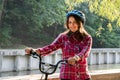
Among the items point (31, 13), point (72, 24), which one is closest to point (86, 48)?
point (72, 24)

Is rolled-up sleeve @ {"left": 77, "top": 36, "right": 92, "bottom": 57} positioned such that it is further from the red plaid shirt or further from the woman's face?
the woman's face

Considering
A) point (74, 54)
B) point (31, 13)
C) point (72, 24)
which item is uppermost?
point (31, 13)

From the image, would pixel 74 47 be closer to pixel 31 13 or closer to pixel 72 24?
pixel 72 24

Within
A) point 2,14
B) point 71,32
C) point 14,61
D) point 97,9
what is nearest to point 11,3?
point 2,14

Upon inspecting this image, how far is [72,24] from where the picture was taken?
3.04m

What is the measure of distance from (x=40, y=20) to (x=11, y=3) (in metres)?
2.92

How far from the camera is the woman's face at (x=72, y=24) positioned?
3.03 meters

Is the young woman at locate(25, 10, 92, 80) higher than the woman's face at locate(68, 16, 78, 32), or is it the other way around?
the woman's face at locate(68, 16, 78, 32)

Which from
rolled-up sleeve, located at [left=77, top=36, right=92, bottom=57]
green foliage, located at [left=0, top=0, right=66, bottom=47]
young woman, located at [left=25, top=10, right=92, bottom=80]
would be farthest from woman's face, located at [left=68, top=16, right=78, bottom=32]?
green foliage, located at [left=0, top=0, right=66, bottom=47]

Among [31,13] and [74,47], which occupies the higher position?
[31,13]

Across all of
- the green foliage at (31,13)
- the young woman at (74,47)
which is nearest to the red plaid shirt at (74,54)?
the young woman at (74,47)

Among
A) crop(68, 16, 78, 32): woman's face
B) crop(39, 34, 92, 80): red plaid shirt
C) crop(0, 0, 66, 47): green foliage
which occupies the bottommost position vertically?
crop(39, 34, 92, 80): red plaid shirt

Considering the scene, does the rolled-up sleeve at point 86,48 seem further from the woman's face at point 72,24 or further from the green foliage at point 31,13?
the green foliage at point 31,13

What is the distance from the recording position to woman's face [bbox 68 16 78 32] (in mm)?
3028
